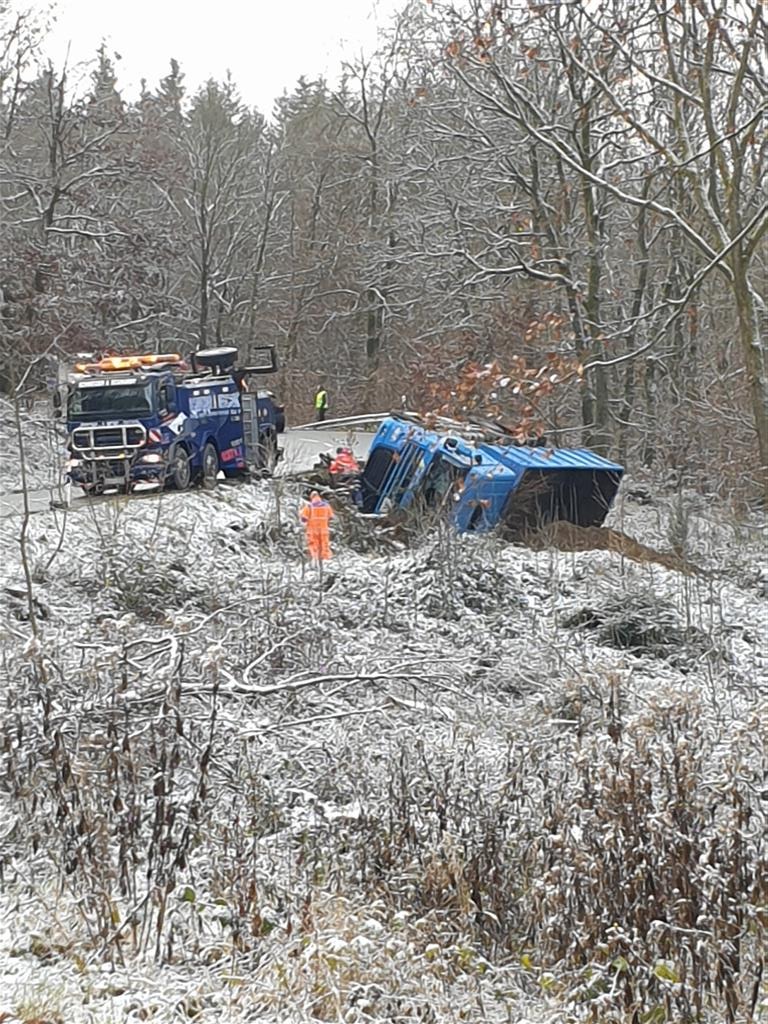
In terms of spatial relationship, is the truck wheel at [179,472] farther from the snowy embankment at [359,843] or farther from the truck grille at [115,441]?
the snowy embankment at [359,843]

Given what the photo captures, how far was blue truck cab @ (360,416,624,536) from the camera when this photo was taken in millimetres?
17953

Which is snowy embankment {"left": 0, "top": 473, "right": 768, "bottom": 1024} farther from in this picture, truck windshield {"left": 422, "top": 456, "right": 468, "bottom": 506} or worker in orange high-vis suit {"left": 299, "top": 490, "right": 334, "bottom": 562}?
truck windshield {"left": 422, "top": 456, "right": 468, "bottom": 506}

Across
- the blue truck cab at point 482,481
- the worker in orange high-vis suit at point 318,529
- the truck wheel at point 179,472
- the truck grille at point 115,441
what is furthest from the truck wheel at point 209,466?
the worker in orange high-vis suit at point 318,529

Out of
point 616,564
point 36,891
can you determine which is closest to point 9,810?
point 36,891

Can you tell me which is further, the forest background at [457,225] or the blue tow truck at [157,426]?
the blue tow truck at [157,426]

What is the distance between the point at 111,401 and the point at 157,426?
2.97 ft

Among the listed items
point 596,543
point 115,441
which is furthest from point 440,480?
point 115,441

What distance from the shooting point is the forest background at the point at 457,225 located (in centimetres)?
980

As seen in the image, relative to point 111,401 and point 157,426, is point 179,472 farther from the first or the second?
point 111,401

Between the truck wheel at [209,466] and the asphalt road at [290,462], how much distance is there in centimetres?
108

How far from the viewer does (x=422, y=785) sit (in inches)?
273

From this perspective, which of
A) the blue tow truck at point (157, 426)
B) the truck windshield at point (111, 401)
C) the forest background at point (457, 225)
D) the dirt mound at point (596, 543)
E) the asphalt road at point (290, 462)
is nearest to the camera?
the forest background at point (457, 225)

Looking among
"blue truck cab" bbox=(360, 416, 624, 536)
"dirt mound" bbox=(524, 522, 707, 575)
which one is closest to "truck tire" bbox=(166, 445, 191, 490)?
"blue truck cab" bbox=(360, 416, 624, 536)

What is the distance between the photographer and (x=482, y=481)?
1791 centimetres
